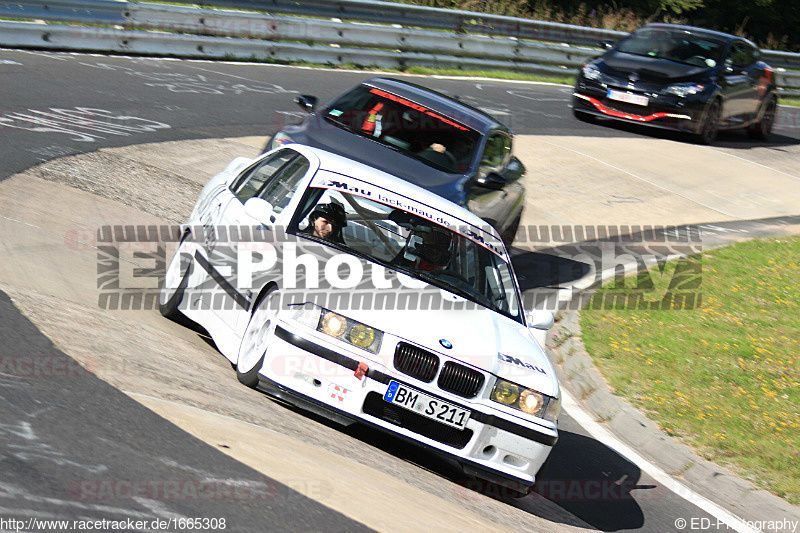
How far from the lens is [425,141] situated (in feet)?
33.4

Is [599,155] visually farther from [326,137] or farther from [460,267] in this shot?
[460,267]

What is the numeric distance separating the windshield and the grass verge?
2.14 metres

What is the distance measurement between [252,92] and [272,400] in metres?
11.7

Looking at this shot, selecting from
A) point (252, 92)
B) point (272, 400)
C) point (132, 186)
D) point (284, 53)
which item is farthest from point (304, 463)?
point (284, 53)

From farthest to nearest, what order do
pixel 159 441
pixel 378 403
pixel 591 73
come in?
pixel 591 73 → pixel 378 403 → pixel 159 441

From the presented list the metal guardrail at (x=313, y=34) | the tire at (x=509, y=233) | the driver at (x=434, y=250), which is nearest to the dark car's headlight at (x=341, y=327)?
the driver at (x=434, y=250)

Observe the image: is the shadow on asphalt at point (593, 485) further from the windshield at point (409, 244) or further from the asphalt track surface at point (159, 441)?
the windshield at point (409, 244)

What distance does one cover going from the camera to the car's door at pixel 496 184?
9.87 meters

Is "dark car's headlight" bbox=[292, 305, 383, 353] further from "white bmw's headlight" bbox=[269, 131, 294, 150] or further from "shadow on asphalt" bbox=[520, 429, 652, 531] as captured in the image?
"white bmw's headlight" bbox=[269, 131, 294, 150]

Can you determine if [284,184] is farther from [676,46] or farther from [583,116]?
[676,46]

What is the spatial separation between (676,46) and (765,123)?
3951 mm

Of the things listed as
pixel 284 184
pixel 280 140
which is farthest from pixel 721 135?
pixel 284 184

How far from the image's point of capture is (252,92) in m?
17.1

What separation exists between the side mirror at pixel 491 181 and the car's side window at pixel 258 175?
8.80ft
